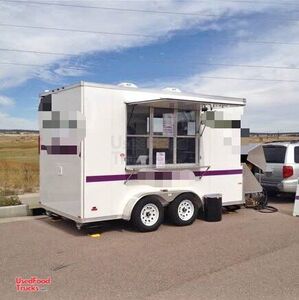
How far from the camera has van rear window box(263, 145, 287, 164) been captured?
43.1 feet

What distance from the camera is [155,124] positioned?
9766 mm

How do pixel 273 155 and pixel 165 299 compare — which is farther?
pixel 273 155

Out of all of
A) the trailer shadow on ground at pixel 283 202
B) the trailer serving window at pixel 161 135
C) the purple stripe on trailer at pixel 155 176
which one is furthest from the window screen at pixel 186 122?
the trailer shadow on ground at pixel 283 202

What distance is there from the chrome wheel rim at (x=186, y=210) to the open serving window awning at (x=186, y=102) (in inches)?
85.6

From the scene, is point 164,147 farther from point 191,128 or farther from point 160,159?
point 191,128

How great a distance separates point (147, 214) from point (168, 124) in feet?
6.98

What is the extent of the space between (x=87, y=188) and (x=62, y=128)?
1.53m

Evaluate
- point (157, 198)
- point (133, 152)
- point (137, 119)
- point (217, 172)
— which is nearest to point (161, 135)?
point (137, 119)

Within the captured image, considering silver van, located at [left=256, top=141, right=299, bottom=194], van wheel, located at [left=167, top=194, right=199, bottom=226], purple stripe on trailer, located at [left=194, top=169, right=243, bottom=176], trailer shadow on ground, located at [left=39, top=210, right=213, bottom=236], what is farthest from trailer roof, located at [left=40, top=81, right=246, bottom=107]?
silver van, located at [left=256, top=141, right=299, bottom=194]

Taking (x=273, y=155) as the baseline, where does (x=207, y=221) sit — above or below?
Result: below

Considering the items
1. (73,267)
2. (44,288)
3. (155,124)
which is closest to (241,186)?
(155,124)

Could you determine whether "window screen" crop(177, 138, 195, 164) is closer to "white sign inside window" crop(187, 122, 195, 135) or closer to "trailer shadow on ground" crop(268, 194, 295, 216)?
"white sign inside window" crop(187, 122, 195, 135)

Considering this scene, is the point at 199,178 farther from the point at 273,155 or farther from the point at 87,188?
the point at 273,155
